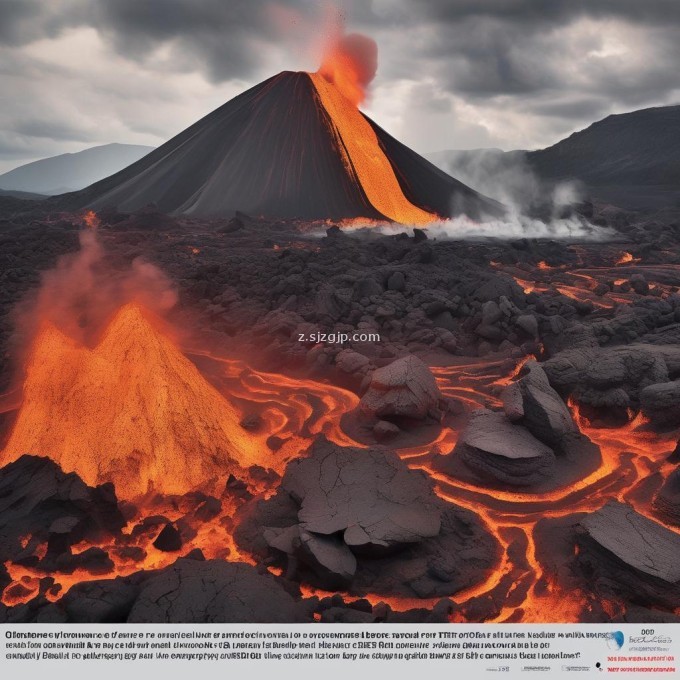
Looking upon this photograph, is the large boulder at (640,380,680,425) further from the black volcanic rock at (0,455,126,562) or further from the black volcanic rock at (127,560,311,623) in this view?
the black volcanic rock at (0,455,126,562)

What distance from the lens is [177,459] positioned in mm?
6727

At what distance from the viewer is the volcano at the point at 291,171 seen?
35969mm

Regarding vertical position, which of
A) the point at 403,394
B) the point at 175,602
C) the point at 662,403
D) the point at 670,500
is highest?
the point at 175,602

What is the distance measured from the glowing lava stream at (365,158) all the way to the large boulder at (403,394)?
27955mm

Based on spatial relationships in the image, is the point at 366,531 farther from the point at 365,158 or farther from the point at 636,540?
the point at 365,158

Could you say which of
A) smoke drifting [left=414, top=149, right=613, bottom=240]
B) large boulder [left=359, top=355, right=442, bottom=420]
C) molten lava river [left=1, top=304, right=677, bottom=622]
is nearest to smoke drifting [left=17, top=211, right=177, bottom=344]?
molten lava river [left=1, top=304, right=677, bottom=622]

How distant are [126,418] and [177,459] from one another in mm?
854

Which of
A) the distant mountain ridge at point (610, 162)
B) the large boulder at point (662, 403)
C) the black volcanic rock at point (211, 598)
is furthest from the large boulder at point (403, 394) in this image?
the distant mountain ridge at point (610, 162)

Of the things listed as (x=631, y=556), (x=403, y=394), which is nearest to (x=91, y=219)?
(x=403, y=394)

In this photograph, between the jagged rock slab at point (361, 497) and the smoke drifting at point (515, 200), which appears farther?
the smoke drifting at point (515, 200)

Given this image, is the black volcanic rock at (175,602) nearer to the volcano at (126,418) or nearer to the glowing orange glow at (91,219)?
the volcano at (126,418)

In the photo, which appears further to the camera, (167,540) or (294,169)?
(294,169)

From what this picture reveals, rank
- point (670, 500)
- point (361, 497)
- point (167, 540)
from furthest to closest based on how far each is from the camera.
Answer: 1. point (670, 500)
2. point (361, 497)
3. point (167, 540)

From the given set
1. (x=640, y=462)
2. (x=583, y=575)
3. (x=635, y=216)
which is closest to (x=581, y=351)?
(x=640, y=462)
